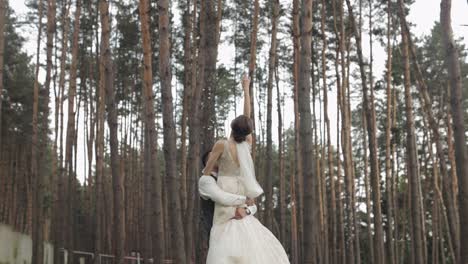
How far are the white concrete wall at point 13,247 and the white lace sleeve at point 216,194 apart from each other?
12.1 m

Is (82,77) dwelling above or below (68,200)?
above

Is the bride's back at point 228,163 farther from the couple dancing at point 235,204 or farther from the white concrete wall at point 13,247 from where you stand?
the white concrete wall at point 13,247

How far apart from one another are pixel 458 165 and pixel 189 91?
7.90m

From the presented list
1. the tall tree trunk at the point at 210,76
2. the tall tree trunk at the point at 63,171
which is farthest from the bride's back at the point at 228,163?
the tall tree trunk at the point at 63,171

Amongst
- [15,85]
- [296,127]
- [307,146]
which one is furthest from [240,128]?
[15,85]

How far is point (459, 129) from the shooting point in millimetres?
6562

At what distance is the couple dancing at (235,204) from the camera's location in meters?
4.17

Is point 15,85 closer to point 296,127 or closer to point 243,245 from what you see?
point 296,127

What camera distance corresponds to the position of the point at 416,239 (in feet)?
36.1

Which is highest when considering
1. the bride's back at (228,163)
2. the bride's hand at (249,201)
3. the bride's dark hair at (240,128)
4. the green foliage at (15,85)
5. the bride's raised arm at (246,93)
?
the green foliage at (15,85)

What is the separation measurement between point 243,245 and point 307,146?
2792mm

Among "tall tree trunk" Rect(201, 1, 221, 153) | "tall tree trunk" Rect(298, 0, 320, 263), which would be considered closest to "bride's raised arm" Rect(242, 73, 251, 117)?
"tall tree trunk" Rect(298, 0, 320, 263)

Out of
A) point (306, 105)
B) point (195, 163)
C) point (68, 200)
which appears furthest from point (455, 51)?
point (68, 200)

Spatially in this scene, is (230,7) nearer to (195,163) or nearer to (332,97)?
(332,97)
